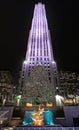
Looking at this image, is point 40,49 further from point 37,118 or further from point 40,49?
point 37,118

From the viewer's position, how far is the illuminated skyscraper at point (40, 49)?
64.9 meters

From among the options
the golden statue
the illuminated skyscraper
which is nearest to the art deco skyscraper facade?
the illuminated skyscraper

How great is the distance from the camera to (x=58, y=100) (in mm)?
54000

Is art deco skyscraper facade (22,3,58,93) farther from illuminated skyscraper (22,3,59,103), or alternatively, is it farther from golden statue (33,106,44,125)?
golden statue (33,106,44,125)

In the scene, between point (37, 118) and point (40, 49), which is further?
point (40, 49)

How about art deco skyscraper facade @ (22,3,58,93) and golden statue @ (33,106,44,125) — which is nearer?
golden statue @ (33,106,44,125)

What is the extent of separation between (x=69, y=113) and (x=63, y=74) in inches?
2320

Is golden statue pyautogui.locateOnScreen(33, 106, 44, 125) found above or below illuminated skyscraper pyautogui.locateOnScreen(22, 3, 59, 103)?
below

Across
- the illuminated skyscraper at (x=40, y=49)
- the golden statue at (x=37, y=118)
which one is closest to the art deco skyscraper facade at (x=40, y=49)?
the illuminated skyscraper at (x=40, y=49)

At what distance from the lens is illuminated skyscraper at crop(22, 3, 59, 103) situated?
6488 centimetres

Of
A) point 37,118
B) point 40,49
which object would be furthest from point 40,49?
point 37,118

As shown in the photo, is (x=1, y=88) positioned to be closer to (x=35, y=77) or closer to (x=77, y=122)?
(x=35, y=77)

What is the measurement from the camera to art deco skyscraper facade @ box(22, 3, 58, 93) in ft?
213

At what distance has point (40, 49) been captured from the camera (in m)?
68.0
